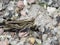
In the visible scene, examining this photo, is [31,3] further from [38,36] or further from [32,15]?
[38,36]

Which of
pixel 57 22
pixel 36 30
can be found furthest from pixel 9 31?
pixel 57 22

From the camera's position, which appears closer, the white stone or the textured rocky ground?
the textured rocky ground

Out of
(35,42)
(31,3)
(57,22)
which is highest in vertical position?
(31,3)

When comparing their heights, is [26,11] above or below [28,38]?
above

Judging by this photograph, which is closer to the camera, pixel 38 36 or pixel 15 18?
pixel 38 36

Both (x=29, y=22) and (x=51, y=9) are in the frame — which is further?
(x=51, y=9)

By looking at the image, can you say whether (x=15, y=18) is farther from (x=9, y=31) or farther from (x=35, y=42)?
(x=35, y=42)

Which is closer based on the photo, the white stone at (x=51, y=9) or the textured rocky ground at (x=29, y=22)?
the textured rocky ground at (x=29, y=22)
